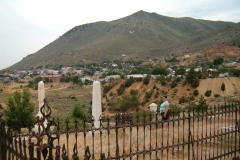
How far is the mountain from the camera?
3497 inches

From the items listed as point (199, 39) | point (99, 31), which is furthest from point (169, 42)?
point (99, 31)

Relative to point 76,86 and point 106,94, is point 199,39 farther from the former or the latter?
point 106,94

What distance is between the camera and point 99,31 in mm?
116938

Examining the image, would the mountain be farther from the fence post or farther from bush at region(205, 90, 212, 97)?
the fence post

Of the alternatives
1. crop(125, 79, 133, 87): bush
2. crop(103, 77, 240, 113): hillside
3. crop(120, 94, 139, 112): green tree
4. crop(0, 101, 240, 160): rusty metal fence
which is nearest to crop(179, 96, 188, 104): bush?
crop(103, 77, 240, 113): hillside

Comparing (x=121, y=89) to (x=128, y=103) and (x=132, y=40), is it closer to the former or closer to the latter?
(x=128, y=103)

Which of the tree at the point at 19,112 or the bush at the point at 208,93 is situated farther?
the bush at the point at 208,93

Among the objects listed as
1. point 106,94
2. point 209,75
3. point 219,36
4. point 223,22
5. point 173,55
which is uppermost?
point 223,22

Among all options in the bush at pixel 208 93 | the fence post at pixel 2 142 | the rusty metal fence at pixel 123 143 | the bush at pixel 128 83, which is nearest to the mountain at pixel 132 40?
the bush at pixel 128 83

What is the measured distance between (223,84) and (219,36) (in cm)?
4631

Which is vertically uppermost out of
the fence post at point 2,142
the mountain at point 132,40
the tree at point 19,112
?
the mountain at point 132,40

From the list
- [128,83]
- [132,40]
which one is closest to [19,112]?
[128,83]

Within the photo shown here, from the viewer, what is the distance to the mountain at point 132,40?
8881cm

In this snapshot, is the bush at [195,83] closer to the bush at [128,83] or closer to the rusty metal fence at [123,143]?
the bush at [128,83]
